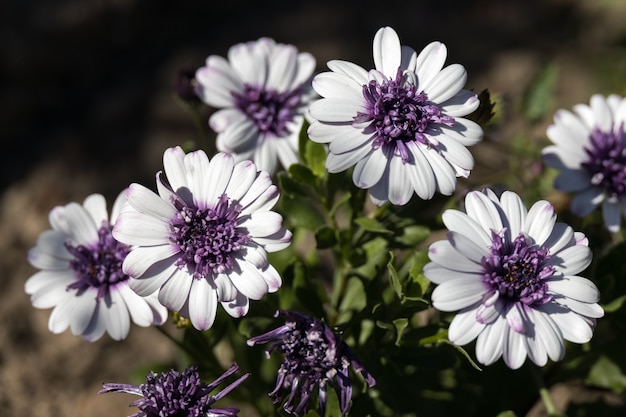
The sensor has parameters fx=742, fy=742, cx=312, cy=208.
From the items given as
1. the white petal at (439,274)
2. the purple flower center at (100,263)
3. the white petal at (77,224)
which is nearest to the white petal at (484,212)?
the white petal at (439,274)

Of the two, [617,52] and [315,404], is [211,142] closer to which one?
[315,404]

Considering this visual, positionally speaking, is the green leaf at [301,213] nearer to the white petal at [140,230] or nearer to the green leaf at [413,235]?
the green leaf at [413,235]

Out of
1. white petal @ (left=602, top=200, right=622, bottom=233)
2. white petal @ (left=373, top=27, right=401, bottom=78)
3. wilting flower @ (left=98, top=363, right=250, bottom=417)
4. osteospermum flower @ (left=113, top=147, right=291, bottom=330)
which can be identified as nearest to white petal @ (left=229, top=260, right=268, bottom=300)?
osteospermum flower @ (left=113, top=147, right=291, bottom=330)

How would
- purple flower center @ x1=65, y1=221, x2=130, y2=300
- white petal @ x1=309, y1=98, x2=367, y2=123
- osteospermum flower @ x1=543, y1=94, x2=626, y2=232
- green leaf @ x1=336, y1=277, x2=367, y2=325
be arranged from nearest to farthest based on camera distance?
white petal @ x1=309, y1=98, x2=367, y2=123 → purple flower center @ x1=65, y1=221, x2=130, y2=300 → green leaf @ x1=336, y1=277, x2=367, y2=325 → osteospermum flower @ x1=543, y1=94, x2=626, y2=232

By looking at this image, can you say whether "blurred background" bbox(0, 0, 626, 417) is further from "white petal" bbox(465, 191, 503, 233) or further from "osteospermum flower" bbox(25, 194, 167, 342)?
"osteospermum flower" bbox(25, 194, 167, 342)

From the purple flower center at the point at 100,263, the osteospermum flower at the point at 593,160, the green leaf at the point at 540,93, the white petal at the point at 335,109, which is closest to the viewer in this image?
the white petal at the point at 335,109

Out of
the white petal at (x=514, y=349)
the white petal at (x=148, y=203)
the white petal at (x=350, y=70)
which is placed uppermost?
the white petal at (x=350, y=70)
